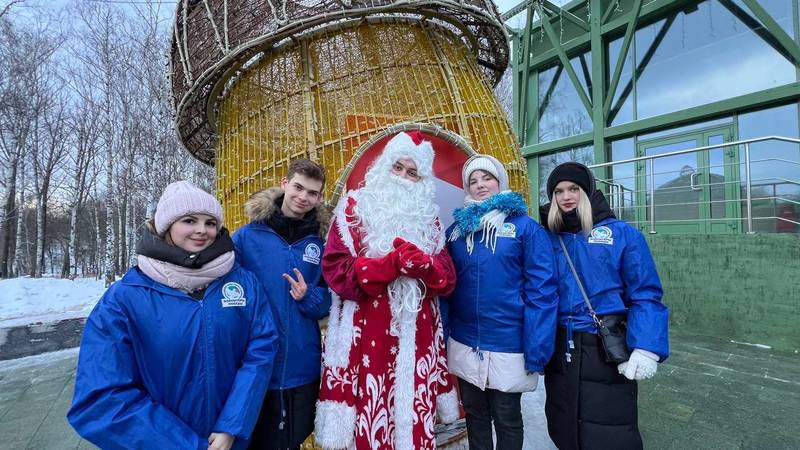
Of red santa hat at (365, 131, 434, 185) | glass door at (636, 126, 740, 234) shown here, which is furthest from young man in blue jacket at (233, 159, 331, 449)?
glass door at (636, 126, 740, 234)

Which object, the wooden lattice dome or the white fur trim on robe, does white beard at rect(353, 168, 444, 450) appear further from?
the wooden lattice dome

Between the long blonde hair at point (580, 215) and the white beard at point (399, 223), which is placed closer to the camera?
the white beard at point (399, 223)

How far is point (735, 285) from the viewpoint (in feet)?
17.4

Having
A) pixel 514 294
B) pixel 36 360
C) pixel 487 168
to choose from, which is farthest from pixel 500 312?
pixel 36 360

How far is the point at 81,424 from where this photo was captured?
1.34 metres

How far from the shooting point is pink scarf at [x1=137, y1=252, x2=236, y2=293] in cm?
155

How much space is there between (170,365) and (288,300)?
577 millimetres

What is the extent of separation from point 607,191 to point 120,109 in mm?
13060

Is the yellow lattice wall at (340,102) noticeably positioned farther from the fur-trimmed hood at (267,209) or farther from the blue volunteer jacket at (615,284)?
the blue volunteer jacket at (615,284)

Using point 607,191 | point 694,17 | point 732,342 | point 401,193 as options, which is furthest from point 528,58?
point 401,193

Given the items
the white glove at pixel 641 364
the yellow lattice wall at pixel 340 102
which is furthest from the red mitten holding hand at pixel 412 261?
the white glove at pixel 641 364

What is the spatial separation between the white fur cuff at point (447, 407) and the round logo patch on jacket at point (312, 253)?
98cm

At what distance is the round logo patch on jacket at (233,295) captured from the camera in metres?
1.65

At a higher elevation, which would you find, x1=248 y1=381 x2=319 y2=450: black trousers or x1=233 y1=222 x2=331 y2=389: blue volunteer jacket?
x1=233 y1=222 x2=331 y2=389: blue volunteer jacket
